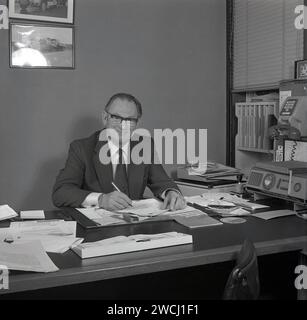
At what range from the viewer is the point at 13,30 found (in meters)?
2.77

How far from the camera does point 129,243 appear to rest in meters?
1.35

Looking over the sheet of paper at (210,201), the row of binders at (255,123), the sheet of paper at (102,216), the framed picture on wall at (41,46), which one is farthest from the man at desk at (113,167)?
the row of binders at (255,123)

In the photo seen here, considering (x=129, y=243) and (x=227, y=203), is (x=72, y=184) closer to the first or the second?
(x=227, y=203)

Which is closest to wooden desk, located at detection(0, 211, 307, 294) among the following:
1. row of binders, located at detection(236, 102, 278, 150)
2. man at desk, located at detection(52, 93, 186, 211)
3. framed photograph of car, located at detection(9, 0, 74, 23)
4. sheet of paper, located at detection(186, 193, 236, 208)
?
sheet of paper, located at detection(186, 193, 236, 208)

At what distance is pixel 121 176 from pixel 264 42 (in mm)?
1428

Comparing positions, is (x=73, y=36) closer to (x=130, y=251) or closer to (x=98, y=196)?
(x=98, y=196)

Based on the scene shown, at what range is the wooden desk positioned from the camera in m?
1.17

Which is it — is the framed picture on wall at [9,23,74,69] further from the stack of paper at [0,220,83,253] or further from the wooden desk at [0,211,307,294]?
the wooden desk at [0,211,307,294]

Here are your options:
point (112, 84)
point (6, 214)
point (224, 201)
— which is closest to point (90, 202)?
point (6, 214)

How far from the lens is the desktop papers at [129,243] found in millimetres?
1300

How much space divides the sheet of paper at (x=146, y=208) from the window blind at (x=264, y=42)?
53.7 inches

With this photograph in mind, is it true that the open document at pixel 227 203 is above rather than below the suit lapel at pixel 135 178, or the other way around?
below

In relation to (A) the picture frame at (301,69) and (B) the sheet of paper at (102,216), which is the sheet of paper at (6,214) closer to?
(B) the sheet of paper at (102,216)
